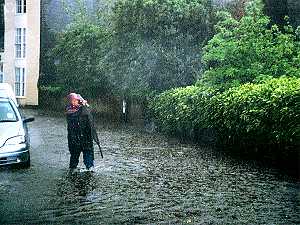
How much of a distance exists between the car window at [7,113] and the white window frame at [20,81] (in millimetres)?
32850

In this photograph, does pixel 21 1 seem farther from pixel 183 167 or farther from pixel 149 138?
pixel 183 167

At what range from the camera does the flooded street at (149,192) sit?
7.51 meters

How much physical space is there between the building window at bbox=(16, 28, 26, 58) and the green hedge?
2697 centimetres

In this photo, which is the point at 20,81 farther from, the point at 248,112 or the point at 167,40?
the point at 248,112

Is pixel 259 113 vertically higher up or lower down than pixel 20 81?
higher up

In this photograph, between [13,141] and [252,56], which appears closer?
[13,141]

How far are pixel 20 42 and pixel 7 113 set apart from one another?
34.0 meters

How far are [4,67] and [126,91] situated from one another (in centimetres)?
1750

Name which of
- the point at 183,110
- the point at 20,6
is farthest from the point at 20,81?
the point at 183,110

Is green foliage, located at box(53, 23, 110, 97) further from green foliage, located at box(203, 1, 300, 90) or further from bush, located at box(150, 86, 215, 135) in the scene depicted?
green foliage, located at box(203, 1, 300, 90)

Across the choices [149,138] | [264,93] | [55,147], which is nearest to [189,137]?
[149,138]

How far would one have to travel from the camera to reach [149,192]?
9414mm

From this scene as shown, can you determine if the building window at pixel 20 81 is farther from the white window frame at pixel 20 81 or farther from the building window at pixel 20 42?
the building window at pixel 20 42

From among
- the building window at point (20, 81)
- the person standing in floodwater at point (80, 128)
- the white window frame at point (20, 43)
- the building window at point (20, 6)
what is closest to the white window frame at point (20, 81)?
the building window at point (20, 81)
